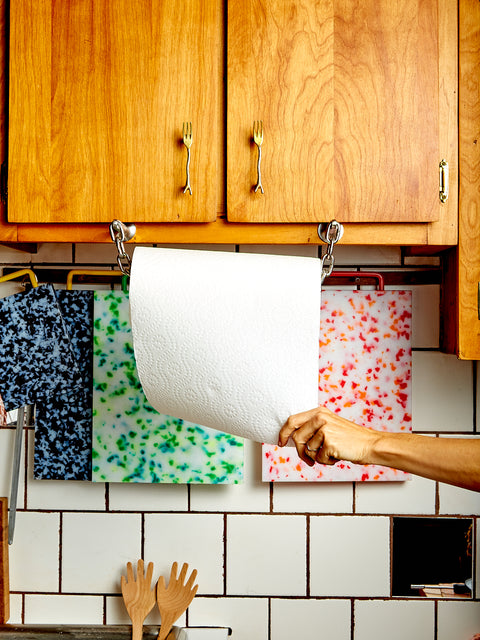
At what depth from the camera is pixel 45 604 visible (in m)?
1.20

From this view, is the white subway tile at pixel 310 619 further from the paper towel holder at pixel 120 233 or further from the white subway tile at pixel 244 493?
the paper towel holder at pixel 120 233

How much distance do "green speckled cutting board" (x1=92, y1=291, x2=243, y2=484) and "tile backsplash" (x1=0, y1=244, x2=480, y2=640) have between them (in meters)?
0.05

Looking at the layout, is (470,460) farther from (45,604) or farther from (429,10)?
(45,604)

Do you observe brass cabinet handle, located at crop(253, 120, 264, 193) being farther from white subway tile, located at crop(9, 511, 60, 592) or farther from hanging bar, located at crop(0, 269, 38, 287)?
white subway tile, located at crop(9, 511, 60, 592)

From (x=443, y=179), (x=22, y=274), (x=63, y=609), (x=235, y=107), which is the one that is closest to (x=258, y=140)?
(x=235, y=107)

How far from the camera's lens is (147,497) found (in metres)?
1.19

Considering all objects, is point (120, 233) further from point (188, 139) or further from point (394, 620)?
point (394, 620)

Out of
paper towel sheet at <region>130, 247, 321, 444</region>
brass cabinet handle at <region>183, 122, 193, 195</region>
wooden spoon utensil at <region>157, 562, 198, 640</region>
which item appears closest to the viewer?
paper towel sheet at <region>130, 247, 321, 444</region>

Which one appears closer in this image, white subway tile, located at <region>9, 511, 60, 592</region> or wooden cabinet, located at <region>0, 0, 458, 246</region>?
wooden cabinet, located at <region>0, 0, 458, 246</region>

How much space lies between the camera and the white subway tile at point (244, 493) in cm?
117

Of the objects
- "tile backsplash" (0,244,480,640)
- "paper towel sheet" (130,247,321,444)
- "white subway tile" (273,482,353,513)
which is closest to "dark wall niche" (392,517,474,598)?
"tile backsplash" (0,244,480,640)

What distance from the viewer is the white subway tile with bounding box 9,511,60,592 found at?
1.20 metres

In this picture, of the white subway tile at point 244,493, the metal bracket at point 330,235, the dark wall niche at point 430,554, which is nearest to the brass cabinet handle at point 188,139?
the metal bracket at point 330,235

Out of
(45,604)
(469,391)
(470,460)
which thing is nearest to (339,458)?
(470,460)
